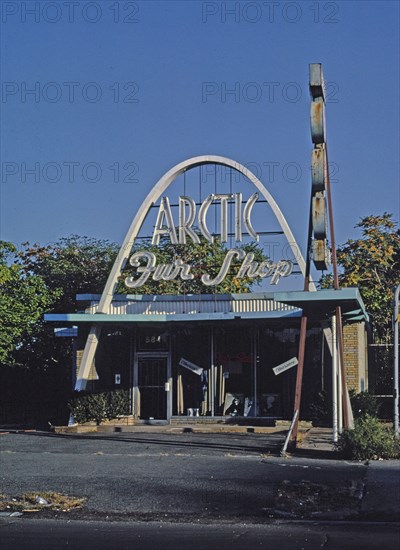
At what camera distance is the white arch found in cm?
2778

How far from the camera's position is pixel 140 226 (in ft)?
94.3

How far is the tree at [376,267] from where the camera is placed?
3650 cm

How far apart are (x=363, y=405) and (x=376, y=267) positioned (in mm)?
13578

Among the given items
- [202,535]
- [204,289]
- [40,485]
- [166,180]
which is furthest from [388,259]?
[202,535]

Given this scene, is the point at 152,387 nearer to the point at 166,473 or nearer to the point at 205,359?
the point at 205,359

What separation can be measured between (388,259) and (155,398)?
1370 cm

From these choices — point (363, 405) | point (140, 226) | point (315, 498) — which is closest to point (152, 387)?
point (140, 226)

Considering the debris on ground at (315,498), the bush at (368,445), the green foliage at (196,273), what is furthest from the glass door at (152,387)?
the debris on ground at (315,498)

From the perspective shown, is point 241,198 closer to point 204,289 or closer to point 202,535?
point 204,289

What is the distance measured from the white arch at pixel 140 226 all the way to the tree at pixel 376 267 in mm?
9010

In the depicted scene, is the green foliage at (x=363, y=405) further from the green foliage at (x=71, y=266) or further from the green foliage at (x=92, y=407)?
the green foliage at (x=71, y=266)

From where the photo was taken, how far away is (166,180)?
28.9 metres

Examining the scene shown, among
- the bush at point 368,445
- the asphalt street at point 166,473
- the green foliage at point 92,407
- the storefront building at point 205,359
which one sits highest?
the storefront building at point 205,359

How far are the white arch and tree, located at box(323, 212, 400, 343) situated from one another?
9.01 m
